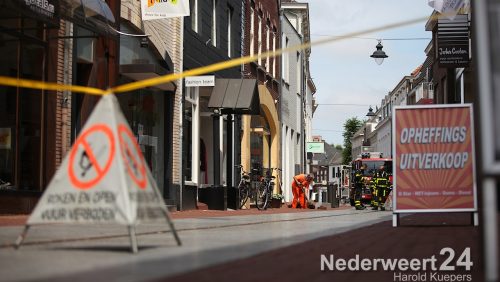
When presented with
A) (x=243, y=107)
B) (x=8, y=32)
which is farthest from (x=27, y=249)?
(x=243, y=107)

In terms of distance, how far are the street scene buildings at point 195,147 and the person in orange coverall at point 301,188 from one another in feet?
0.23

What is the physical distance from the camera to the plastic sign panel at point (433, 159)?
11172 millimetres

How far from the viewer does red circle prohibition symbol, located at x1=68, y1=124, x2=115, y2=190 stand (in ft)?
18.5

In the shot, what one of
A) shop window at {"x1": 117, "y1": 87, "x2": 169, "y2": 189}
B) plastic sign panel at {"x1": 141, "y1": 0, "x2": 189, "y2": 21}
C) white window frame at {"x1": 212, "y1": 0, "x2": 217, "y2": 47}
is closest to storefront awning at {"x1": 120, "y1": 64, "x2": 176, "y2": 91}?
shop window at {"x1": 117, "y1": 87, "x2": 169, "y2": 189}

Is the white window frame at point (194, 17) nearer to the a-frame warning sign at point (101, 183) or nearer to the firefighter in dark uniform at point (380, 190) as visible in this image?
the firefighter in dark uniform at point (380, 190)

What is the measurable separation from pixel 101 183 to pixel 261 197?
61.9ft

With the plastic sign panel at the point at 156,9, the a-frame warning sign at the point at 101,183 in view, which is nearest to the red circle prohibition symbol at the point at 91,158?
the a-frame warning sign at the point at 101,183

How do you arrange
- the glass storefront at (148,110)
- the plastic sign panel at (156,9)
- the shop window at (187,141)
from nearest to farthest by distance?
the plastic sign panel at (156,9) < the glass storefront at (148,110) < the shop window at (187,141)

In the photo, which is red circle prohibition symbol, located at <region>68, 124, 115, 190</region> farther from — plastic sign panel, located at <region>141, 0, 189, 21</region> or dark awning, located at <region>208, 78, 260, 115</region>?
dark awning, located at <region>208, 78, 260, 115</region>

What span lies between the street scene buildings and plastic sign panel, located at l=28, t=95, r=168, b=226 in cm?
1

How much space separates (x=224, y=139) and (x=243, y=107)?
4.29 m

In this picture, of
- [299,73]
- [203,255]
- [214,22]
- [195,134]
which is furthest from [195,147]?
[299,73]

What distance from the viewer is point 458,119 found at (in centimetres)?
1112

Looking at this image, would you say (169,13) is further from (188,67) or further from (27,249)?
(27,249)
